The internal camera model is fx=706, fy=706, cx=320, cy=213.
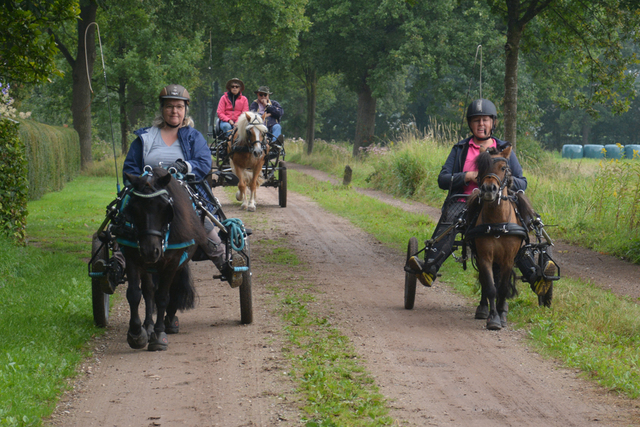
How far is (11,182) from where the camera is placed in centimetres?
952

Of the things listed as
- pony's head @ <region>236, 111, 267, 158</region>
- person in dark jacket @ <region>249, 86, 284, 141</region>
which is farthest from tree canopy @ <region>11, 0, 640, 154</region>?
pony's head @ <region>236, 111, 267, 158</region>

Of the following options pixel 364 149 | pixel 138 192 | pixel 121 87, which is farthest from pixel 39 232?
pixel 121 87

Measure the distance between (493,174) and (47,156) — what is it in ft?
51.3

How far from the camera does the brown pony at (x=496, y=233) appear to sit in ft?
21.2

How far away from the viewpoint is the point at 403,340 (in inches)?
245

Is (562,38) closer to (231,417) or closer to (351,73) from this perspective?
(231,417)

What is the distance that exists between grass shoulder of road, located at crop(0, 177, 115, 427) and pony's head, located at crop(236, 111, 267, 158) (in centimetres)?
386

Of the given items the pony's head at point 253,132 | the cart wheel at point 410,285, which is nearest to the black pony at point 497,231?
the cart wheel at point 410,285

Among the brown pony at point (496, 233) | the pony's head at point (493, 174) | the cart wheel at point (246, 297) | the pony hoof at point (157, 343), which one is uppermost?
the pony's head at point (493, 174)

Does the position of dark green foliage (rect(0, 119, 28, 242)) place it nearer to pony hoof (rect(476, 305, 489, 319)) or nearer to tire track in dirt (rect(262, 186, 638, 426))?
tire track in dirt (rect(262, 186, 638, 426))

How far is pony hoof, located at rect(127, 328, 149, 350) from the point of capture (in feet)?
18.9

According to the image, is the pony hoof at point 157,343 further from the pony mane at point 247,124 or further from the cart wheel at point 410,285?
the pony mane at point 247,124

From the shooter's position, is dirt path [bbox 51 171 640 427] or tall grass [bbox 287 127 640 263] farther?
tall grass [bbox 287 127 640 263]

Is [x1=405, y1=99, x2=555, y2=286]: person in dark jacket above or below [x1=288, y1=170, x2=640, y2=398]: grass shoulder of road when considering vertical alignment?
above
